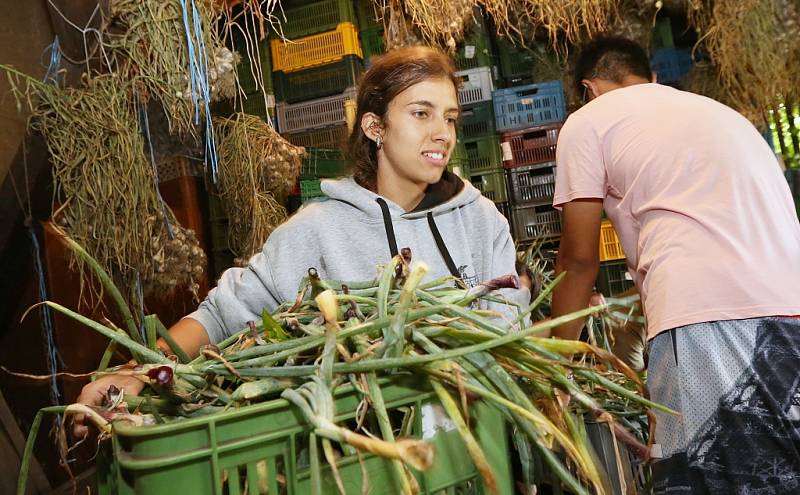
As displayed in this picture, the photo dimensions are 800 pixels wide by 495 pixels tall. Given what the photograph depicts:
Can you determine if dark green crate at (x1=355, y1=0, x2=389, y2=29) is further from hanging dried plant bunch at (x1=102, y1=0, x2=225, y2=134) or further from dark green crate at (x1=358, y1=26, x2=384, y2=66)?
hanging dried plant bunch at (x1=102, y1=0, x2=225, y2=134)

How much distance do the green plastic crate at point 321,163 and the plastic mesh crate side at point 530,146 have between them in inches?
30.9

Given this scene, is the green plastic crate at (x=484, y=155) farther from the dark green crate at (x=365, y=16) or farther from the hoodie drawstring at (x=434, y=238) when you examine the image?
the hoodie drawstring at (x=434, y=238)

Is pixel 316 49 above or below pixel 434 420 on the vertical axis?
above

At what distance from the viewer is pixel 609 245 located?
122 inches

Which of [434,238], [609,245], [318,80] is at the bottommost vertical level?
[609,245]

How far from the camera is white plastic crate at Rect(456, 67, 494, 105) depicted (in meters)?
3.37

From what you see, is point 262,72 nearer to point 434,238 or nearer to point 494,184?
point 494,184

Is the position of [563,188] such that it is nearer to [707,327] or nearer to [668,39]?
[707,327]

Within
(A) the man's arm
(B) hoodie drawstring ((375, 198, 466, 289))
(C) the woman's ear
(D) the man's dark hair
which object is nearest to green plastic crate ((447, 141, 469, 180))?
(D) the man's dark hair

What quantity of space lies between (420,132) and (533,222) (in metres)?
1.76

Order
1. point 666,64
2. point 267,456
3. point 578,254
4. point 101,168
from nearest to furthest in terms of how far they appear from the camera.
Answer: point 267,456 → point 578,254 → point 101,168 → point 666,64

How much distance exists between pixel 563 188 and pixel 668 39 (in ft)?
8.60

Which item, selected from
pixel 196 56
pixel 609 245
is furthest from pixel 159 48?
pixel 609 245

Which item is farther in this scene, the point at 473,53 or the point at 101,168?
the point at 473,53
